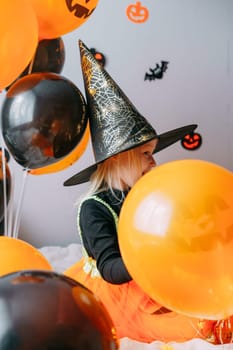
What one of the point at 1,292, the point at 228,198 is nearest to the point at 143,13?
the point at 228,198

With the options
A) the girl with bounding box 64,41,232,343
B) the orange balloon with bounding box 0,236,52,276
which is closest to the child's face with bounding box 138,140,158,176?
the girl with bounding box 64,41,232,343

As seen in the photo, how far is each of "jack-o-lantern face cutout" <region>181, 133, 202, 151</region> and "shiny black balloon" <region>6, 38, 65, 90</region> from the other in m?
1.21

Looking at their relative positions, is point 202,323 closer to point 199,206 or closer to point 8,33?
point 199,206

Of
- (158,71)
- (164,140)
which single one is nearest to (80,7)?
(164,140)

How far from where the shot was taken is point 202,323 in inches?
44.4

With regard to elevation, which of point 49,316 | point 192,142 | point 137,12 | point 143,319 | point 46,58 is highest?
point 137,12

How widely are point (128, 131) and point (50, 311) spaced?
57 centimetres

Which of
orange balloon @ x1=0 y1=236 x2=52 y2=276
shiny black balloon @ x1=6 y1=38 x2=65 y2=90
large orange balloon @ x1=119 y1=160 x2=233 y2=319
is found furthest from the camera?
shiny black balloon @ x1=6 y1=38 x2=65 y2=90

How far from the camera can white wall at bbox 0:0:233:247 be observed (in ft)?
7.81

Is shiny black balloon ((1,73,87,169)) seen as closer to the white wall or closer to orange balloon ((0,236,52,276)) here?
orange balloon ((0,236,52,276))

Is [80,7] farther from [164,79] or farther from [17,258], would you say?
[164,79]

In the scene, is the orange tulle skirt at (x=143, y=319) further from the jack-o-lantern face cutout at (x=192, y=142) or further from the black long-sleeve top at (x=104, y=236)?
the jack-o-lantern face cutout at (x=192, y=142)

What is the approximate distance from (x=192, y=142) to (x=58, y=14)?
140 cm

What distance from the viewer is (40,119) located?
104cm
